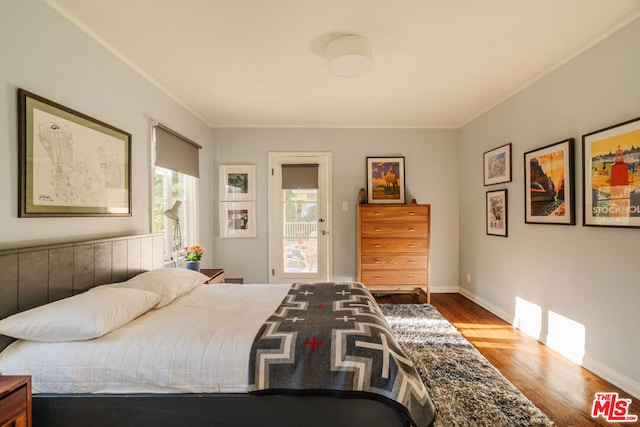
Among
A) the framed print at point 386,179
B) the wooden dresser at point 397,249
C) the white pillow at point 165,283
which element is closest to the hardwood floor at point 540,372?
the wooden dresser at point 397,249

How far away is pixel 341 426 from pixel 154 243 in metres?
2.11

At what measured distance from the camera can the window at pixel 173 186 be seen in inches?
110

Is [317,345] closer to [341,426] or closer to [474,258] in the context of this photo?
[341,426]

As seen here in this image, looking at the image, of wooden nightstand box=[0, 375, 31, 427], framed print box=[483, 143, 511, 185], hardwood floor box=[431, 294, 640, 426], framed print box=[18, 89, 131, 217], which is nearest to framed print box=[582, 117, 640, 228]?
framed print box=[483, 143, 511, 185]

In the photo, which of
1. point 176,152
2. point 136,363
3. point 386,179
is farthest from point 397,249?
point 136,363

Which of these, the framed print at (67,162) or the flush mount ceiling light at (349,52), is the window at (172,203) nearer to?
the framed print at (67,162)

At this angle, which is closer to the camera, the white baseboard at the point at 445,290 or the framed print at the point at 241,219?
the framed print at the point at 241,219

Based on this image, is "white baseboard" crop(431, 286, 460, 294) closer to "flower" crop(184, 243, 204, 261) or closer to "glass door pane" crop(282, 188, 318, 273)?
"glass door pane" crop(282, 188, 318, 273)

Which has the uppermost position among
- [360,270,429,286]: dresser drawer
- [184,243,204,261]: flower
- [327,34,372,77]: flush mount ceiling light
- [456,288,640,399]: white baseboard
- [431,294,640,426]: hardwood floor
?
[327,34,372,77]: flush mount ceiling light

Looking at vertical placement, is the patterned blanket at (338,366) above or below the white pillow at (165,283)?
below

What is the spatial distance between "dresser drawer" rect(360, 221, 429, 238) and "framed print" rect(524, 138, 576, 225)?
1.12 meters

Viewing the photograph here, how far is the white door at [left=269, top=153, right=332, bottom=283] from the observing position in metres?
4.18

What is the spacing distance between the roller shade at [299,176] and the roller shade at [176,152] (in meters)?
1.17

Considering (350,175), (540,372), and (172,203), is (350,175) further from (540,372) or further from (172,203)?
(540,372)
